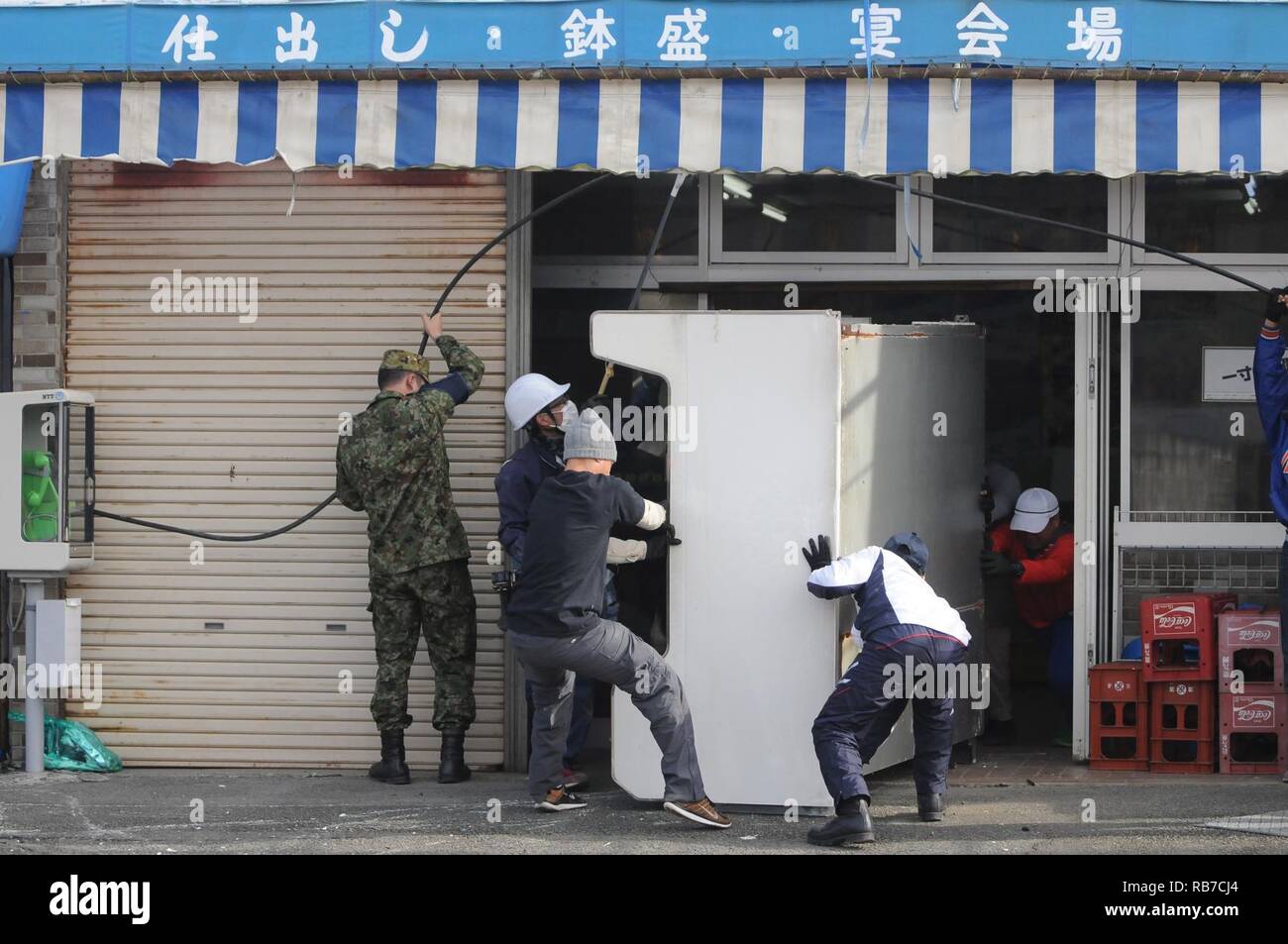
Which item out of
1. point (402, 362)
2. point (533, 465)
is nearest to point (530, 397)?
point (533, 465)

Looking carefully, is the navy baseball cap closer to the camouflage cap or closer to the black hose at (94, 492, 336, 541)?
the camouflage cap

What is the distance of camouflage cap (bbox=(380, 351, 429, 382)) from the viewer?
8.21 metres

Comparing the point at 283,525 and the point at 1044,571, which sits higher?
the point at 283,525

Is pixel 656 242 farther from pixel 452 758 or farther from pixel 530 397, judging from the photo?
pixel 452 758

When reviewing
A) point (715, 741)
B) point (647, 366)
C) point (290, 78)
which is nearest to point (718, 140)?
point (647, 366)

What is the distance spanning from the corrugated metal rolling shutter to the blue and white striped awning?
94 cm

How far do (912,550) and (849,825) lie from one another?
119cm

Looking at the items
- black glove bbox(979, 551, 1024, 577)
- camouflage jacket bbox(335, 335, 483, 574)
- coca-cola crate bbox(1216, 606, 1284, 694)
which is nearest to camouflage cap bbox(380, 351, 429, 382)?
camouflage jacket bbox(335, 335, 483, 574)

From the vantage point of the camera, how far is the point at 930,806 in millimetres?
7484

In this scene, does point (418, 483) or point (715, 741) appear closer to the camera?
point (715, 741)
